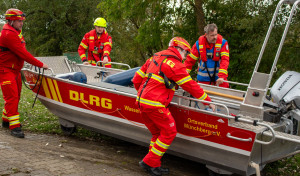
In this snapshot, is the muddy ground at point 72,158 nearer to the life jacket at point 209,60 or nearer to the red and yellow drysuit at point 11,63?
the red and yellow drysuit at point 11,63

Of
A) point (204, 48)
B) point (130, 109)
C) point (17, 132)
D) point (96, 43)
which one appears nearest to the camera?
point (130, 109)

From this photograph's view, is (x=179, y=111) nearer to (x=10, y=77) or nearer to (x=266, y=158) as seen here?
(x=266, y=158)

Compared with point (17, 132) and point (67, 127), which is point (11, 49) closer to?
point (17, 132)

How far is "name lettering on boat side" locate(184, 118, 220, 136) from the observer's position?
13.5 feet

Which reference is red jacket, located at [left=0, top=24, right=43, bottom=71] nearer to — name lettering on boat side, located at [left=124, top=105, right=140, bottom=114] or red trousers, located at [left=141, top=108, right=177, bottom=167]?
name lettering on boat side, located at [left=124, top=105, right=140, bottom=114]

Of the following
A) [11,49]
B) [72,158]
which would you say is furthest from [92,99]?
[11,49]

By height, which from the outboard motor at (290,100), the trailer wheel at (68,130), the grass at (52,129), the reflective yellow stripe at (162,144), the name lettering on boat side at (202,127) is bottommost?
the grass at (52,129)

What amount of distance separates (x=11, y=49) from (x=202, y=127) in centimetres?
362

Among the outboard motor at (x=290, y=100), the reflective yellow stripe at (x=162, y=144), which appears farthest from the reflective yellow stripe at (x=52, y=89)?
the outboard motor at (x=290, y=100)

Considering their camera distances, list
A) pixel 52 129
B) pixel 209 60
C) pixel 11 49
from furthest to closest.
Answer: pixel 52 129, pixel 209 60, pixel 11 49

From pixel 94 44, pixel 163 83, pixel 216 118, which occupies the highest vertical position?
pixel 94 44

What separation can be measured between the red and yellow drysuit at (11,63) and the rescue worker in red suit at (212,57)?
2879 mm

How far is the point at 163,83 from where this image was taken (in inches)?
170

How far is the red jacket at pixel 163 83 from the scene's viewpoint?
4219 mm
